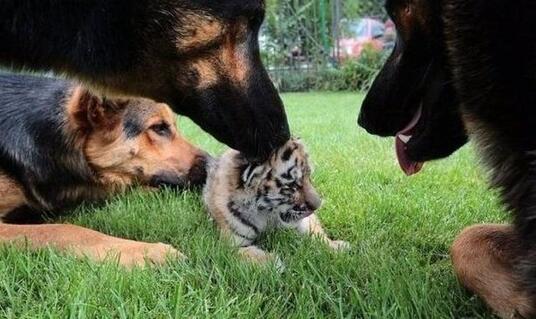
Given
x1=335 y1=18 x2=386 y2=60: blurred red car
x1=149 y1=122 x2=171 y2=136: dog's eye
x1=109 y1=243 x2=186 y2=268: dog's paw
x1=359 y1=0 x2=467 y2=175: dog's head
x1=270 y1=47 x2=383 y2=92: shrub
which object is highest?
x1=359 y1=0 x2=467 y2=175: dog's head

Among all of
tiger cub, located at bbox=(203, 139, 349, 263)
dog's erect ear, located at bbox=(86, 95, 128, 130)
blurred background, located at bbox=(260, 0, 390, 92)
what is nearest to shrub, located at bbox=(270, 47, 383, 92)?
blurred background, located at bbox=(260, 0, 390, 92)

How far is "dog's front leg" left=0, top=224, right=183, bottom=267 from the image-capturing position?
2.36 metres

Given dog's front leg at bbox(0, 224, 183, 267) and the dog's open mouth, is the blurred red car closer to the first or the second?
the dog's open mouth

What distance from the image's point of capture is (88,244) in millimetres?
2541

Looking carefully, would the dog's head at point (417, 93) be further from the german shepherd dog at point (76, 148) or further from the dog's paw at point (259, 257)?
the german shepherd dog at point (76, 148)

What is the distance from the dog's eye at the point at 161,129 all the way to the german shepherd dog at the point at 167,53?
1.00 metres

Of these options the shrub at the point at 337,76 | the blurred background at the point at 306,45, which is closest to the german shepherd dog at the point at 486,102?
the shrub at the point at 337,76

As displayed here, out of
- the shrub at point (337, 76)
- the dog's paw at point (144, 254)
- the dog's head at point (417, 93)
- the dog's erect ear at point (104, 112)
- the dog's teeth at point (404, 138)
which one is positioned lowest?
the shrub at point (337, 76)

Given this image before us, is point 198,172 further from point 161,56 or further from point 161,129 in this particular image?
point 161,56

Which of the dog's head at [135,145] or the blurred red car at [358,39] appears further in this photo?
the blurred red car at [358,39]

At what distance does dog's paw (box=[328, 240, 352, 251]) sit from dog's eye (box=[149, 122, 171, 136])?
4.22ft

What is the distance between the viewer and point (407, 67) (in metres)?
2.37

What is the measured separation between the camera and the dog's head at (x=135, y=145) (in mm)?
3479

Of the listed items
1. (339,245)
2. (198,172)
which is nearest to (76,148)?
(198,172)
